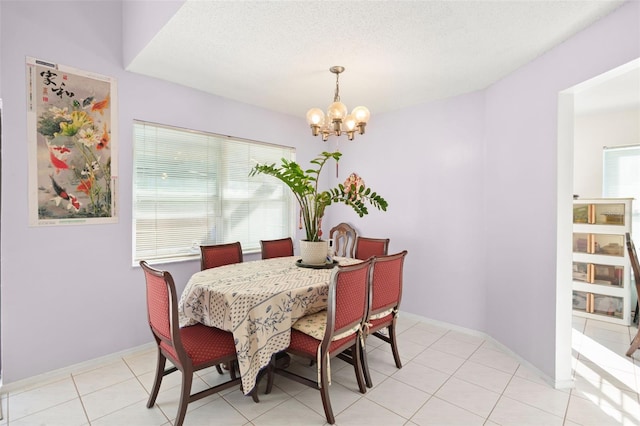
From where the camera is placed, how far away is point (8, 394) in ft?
6.99

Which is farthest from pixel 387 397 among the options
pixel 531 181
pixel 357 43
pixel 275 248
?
pixel 357 43

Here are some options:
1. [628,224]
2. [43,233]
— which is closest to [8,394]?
[43,233]

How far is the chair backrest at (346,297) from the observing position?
6.04 feet

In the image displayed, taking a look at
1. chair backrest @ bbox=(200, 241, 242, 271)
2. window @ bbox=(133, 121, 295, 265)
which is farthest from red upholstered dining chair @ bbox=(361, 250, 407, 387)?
window @ bbox=(133, 121, 295, 265)

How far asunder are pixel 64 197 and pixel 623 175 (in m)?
5.98

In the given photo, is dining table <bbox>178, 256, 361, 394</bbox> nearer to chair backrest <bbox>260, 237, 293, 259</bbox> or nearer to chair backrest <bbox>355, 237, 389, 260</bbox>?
chair backrest <bbox>260, 237, 293, 259</bbox>

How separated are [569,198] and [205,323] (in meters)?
2.74

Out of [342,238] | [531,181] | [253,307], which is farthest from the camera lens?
[342,238]

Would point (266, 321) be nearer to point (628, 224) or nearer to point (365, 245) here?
point (365, 245)

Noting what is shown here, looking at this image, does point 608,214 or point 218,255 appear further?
point 608,214

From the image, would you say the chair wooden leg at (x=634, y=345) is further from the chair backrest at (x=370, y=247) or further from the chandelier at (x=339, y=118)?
the chandelier at (x=339, y=118)

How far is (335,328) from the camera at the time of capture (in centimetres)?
189

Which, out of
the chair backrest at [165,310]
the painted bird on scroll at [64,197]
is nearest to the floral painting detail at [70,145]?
the painted bird on scroll at [64,197]

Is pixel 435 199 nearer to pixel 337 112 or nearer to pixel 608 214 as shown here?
pixel 337 112
